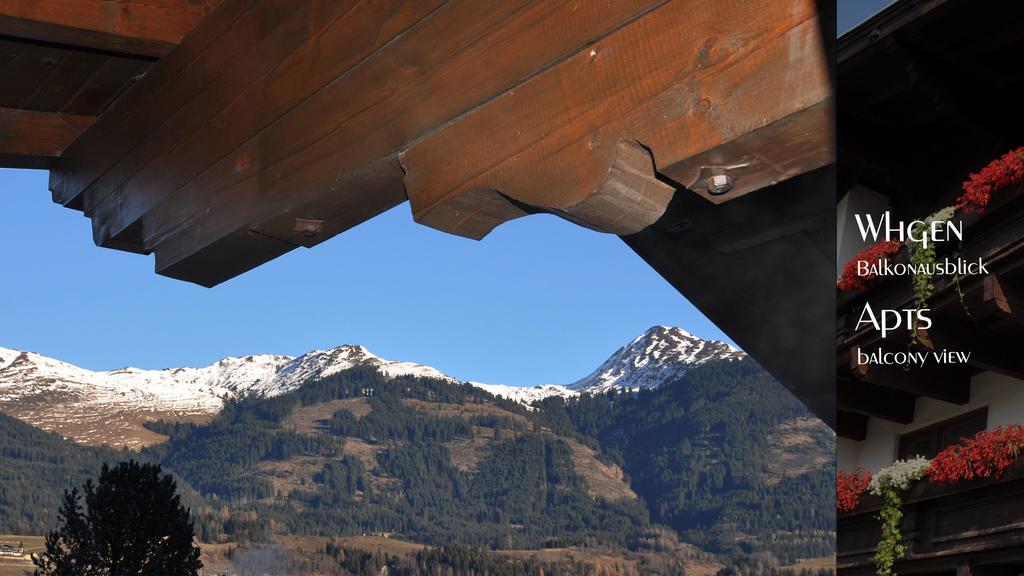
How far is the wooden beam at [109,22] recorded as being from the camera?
178 cm

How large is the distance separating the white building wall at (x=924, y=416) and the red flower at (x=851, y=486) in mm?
19

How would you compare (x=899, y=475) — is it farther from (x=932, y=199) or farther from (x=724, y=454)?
(x=724, y=454)

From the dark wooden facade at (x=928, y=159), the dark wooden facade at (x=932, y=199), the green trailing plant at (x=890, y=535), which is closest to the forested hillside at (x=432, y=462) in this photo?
the dark wooden facade at (x=932, y=199)

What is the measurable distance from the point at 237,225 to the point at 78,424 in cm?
7678

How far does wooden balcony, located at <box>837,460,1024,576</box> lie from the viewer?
5.96ft

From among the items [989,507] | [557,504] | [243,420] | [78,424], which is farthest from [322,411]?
[989,507]

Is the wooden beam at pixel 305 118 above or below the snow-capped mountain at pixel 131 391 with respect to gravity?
below

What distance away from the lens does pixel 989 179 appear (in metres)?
2.58

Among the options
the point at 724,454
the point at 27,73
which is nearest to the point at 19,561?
the point at 724,454

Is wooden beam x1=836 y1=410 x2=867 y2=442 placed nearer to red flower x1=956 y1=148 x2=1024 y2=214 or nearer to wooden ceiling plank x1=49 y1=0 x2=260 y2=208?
red flower x1=956 y1=148 x2=1024 y2=214

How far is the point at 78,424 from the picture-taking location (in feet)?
235

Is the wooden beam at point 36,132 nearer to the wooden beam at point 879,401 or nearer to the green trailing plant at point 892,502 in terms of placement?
the wooden beam at point 879,401

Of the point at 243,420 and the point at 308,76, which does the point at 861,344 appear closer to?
the point at 308,76

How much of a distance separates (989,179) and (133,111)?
2.11 meters
